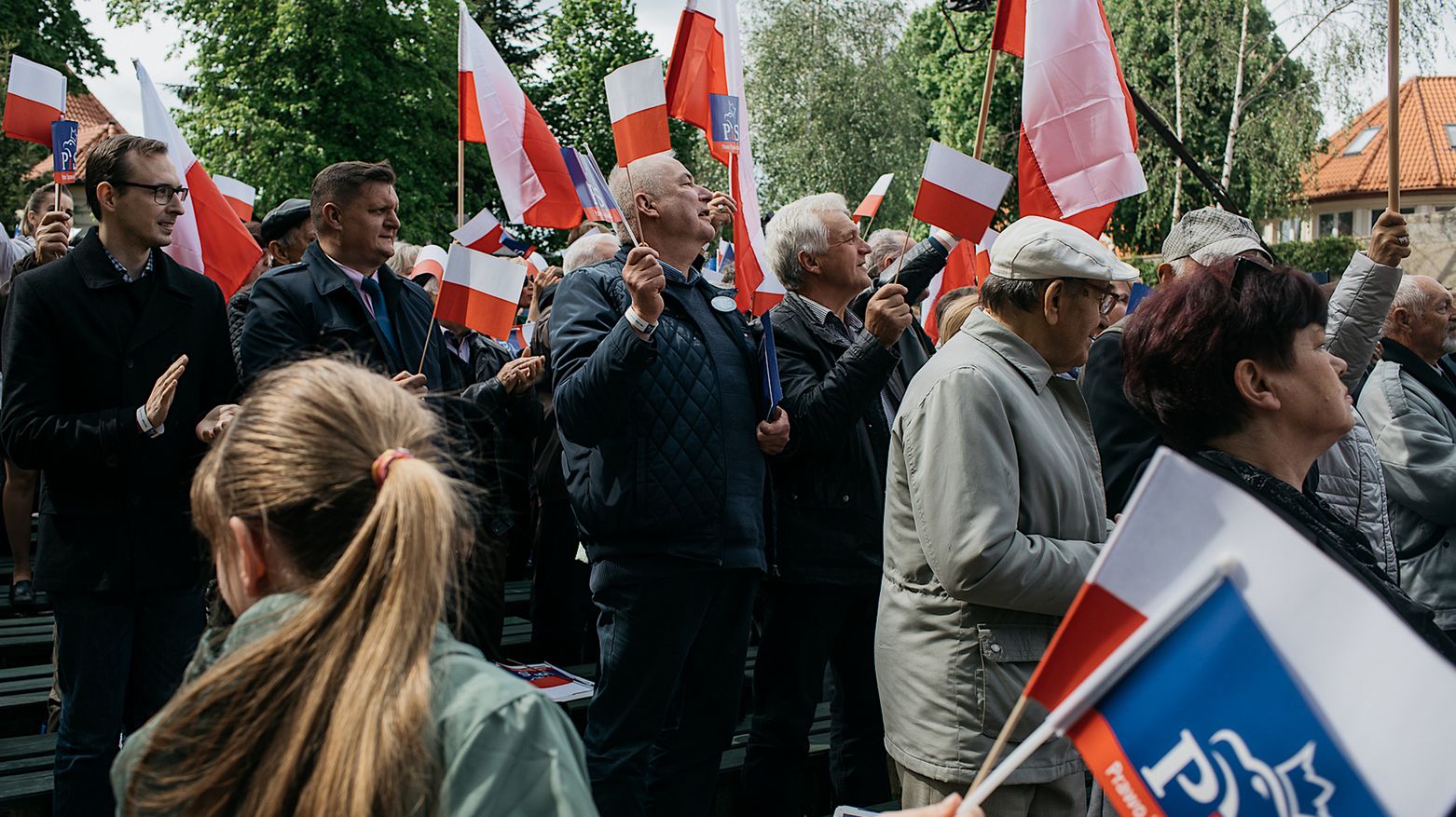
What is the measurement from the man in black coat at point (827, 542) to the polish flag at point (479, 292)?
110 cm

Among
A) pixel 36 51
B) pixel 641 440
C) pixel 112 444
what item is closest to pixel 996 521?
pixel 641 440

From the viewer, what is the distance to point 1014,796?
2846 millimetres

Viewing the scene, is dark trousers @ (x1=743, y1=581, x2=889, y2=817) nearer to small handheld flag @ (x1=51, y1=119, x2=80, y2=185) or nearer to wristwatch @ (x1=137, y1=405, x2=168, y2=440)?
wristwatch @ (x1=137, y1=405, x2=168, y2=440)

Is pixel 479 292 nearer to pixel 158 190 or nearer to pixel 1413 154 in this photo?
pixel 158 190

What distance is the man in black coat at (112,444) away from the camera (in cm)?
366

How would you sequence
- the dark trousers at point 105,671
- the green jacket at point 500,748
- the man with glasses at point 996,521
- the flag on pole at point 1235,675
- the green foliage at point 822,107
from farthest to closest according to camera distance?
the green foliage at point 822,107 < the dark trousers at point 105,671 < the man with glasses at point 996,521 < the green jacket at point 500,748 < the flag on pole at point 1235,675

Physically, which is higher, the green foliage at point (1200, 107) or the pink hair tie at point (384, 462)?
the green foliage at point (1200, 107)

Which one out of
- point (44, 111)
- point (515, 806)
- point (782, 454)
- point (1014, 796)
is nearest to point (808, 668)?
point (782, 454)

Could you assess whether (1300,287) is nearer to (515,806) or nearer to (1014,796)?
(1014,796)

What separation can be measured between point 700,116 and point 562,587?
2.35 meters

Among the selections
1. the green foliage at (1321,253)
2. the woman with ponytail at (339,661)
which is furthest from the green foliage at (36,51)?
the green foliage at (1321,253)

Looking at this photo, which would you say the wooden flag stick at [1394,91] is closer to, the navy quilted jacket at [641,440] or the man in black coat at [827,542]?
the man in black coat at [827,542]

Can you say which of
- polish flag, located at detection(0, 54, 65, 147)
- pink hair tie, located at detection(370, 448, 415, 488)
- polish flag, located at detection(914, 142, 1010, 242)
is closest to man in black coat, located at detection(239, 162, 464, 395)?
polish flag, located at detection(914, 142, 1010, 242)

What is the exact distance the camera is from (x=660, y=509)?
11.9ft
